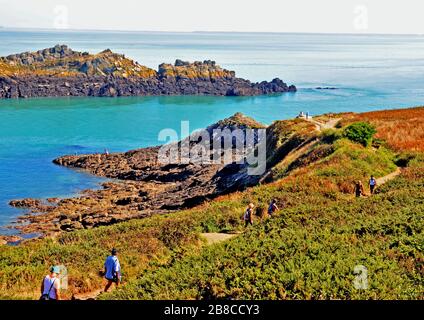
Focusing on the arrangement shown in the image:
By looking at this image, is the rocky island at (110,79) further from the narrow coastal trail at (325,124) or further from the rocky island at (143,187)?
the narrow coastal trail at (325,124)

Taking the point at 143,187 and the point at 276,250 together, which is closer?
the point at 276,250

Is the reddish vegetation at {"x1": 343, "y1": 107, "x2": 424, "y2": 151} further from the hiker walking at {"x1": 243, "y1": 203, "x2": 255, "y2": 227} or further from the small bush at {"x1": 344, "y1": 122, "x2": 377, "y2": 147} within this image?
the hiker walking at {"x1": 243, "y1": 203, "x2": 255, "y2": 227}

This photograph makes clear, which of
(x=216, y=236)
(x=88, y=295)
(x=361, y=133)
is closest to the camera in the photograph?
(x=88, y=295)

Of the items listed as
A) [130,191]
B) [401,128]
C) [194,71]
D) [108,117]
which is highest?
[194,71]

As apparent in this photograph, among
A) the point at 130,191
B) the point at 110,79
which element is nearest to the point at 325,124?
the point at 130,191

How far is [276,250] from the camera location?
53.8ft

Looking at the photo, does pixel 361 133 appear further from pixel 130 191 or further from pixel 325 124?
pixel 130 191

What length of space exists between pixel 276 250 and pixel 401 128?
3365cm

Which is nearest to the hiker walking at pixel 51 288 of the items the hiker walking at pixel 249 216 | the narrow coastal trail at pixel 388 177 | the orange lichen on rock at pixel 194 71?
the hiker walking at pixel 249 216

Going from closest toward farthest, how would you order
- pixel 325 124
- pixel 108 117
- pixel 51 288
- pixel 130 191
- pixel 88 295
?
pixel 51 288 < pixel 88 295 < pixel 325 124 < pixel 130 191 < pixel 108 117

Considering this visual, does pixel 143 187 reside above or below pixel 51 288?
below

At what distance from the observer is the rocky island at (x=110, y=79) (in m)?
166

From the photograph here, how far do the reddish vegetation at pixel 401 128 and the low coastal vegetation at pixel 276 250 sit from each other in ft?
22.5
